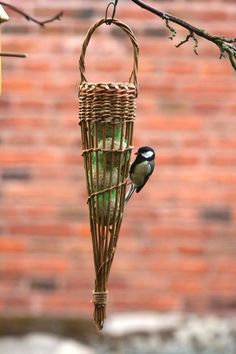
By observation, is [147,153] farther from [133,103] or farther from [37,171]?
A: [37,171]

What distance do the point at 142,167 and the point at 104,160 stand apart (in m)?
0.10

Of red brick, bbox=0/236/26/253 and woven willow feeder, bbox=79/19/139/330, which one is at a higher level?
woven willow feeder, bbox=79/19/139/330

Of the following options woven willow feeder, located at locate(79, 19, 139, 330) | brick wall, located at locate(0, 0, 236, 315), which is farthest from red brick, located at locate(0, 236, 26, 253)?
woven willow feeder, located at locate(79, 19, 139, 330)

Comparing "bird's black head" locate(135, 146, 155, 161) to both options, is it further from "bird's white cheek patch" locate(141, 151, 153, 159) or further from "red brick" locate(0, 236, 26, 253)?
"red brick" locate(0, 236, 26, 253)

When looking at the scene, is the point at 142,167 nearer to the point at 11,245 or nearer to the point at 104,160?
the point at 104,160

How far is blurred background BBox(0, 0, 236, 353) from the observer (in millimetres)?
4594

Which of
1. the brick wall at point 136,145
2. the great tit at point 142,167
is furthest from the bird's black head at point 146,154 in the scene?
the brick wall at point 136,145

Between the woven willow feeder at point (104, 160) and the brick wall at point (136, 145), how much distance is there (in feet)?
7.45

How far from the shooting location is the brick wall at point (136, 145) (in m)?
4.59

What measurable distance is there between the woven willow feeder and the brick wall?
89.4 inches

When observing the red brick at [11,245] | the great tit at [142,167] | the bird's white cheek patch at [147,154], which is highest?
the bird's white cheek patch at [147,154]

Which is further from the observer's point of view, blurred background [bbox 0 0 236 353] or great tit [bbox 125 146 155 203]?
blurred background [bbox 0 0 236 353]

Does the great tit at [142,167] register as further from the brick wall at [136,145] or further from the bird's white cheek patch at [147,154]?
the brick wall at [136,145]

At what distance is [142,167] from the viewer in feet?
7.52
